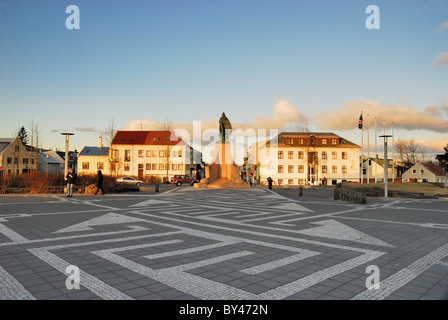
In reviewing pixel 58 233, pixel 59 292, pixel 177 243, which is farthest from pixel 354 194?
pixel 59 292

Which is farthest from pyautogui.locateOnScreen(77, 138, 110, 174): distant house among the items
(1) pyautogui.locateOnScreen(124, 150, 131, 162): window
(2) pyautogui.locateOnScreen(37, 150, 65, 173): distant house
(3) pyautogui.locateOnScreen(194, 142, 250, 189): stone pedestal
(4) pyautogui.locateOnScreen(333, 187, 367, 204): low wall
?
(4) pyautogui.locateOnScreen(333, 187, 367, 204): low wall

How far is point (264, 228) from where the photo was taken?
934 centimetres

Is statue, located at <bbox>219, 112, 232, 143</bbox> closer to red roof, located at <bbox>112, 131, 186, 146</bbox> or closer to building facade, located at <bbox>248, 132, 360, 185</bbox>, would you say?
building facade, located at <bbox>248, 132, 360, 185</bbox>

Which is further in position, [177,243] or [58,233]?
[58,233]

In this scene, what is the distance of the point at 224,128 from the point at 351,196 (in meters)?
17.7

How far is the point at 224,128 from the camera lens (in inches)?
1332

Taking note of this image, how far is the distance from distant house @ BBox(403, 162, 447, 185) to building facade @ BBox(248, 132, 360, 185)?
50.1 ft

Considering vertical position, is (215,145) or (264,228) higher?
(215,145)

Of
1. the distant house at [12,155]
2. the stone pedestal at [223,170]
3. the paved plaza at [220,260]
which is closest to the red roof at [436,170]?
the stone pedestal at [223,170]

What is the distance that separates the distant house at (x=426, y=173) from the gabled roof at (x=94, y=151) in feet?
206

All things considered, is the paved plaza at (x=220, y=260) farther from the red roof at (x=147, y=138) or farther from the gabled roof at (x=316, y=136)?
the red roof at (x=147, y=138)
